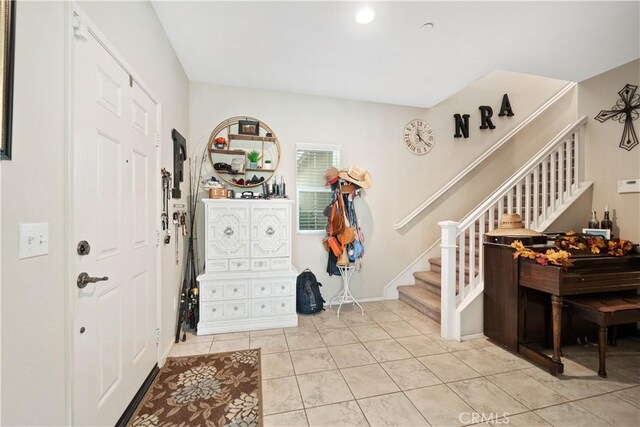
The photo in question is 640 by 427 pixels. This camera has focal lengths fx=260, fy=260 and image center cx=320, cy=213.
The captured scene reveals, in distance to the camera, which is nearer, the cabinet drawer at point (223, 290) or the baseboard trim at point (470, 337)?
the baseboard trim at point (470, 337)

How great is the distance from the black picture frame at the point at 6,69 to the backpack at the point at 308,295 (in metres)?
2.83

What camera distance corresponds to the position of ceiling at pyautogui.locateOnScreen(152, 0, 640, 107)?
2.04 meters

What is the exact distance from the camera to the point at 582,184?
3010mm

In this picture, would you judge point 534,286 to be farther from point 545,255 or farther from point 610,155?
point 610,155

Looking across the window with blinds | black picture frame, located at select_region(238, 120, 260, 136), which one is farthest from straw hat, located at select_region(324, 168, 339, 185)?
black picture frame, located at select_region(238, 120, 260, 136)

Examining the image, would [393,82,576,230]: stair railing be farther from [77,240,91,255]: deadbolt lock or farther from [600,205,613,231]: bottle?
[77,240,91,255]: deadbolt lock

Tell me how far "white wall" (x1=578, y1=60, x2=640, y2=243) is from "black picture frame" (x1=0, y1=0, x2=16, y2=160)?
14.8ft

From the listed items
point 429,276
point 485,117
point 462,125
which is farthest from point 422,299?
point 485,117

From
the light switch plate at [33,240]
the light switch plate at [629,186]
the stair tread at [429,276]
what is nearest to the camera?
the light switch plate at [33,240]

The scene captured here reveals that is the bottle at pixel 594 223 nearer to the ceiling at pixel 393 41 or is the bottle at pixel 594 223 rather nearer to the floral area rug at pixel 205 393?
the ceiling at pixel 393 41

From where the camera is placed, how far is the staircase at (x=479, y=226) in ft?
8.57

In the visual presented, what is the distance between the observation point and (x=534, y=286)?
2.18 m

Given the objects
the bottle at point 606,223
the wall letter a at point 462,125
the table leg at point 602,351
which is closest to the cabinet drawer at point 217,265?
the table leg at point 602,351

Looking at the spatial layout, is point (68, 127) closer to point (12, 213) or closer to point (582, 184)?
point (12, 213)
